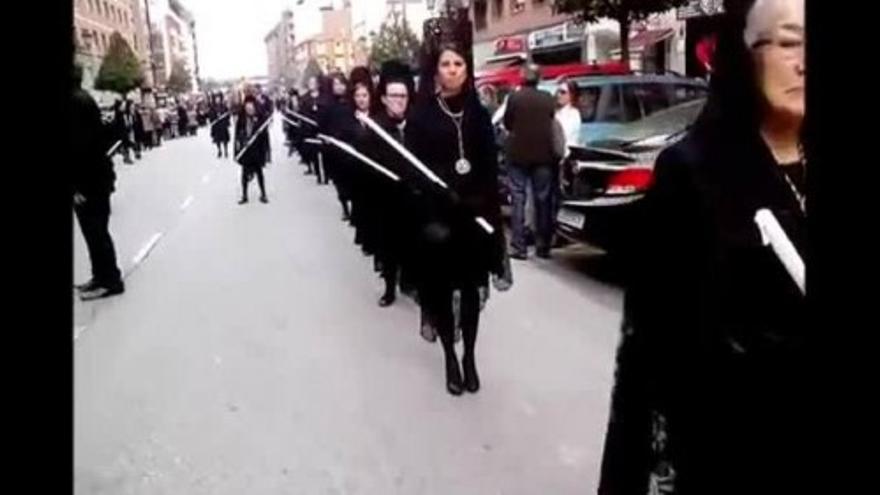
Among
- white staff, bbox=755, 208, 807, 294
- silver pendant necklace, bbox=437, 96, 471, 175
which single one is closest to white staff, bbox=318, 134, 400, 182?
silver pendant necklace, bbox=437, 96, 471, 175

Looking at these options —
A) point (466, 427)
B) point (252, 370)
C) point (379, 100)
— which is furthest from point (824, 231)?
point (379, 100)

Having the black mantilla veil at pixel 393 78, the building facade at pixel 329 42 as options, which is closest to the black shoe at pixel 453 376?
the black mantilla veil at pixel 393 78

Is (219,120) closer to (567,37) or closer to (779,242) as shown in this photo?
(567,37)

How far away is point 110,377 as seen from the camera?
525 centimetres

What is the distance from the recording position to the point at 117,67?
1.81 meters

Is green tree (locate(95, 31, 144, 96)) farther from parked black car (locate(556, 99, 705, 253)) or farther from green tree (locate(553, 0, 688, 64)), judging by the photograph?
green tree (locate(553, 0, 688, 64))

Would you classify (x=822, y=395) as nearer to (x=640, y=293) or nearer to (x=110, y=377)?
(x=640, y=293)

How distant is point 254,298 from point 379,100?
2.17 metres

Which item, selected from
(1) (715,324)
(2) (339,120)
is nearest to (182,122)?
(2) (339,120)

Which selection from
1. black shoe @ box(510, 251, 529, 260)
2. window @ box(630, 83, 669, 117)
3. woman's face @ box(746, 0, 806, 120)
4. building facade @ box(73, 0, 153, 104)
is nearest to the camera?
building facade @ box(73, 0, 153, 104)

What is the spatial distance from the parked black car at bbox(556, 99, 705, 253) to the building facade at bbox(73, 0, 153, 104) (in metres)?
3.26

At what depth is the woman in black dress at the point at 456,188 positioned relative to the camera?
4.36m

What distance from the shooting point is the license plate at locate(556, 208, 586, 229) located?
6957 millimetres

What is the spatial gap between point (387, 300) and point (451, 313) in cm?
222
